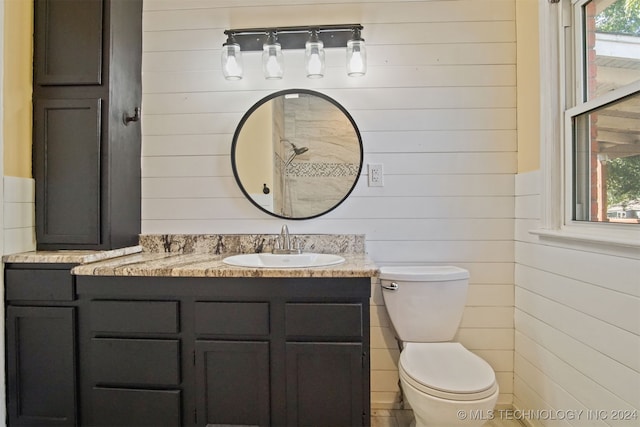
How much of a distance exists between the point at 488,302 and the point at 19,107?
2526 mm

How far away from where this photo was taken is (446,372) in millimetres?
1431

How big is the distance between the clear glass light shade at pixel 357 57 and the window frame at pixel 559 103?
2.66ft

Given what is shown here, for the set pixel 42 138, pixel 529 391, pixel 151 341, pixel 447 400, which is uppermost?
pixel 42 138

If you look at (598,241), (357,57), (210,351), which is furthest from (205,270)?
(598,241)

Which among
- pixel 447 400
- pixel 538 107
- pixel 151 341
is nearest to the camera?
pixel 447 400

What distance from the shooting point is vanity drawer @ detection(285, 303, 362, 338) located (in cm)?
137

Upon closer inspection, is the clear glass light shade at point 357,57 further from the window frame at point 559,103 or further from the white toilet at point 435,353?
the white toilet at point 435,353

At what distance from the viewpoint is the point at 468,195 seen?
6.14 feet

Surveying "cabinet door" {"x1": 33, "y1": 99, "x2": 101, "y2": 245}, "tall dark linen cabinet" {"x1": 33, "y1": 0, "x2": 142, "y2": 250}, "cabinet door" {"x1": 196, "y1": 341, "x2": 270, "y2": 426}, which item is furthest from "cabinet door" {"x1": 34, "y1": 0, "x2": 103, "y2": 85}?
"cabinet door" {"x1": 196, "y1": 341, "x2": 270, "y2": 426}

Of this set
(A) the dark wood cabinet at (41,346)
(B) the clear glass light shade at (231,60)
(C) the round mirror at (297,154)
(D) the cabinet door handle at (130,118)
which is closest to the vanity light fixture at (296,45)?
(B) the clear glass light shade at (231,60)

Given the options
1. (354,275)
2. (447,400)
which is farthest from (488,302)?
(354,275)

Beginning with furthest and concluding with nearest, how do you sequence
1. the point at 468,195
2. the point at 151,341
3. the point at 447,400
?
the point at 468,195, the point at 151,341, the point at 447,400

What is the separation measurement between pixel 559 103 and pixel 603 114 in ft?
0.69

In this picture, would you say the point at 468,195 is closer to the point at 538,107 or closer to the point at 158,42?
the point at 538,107
